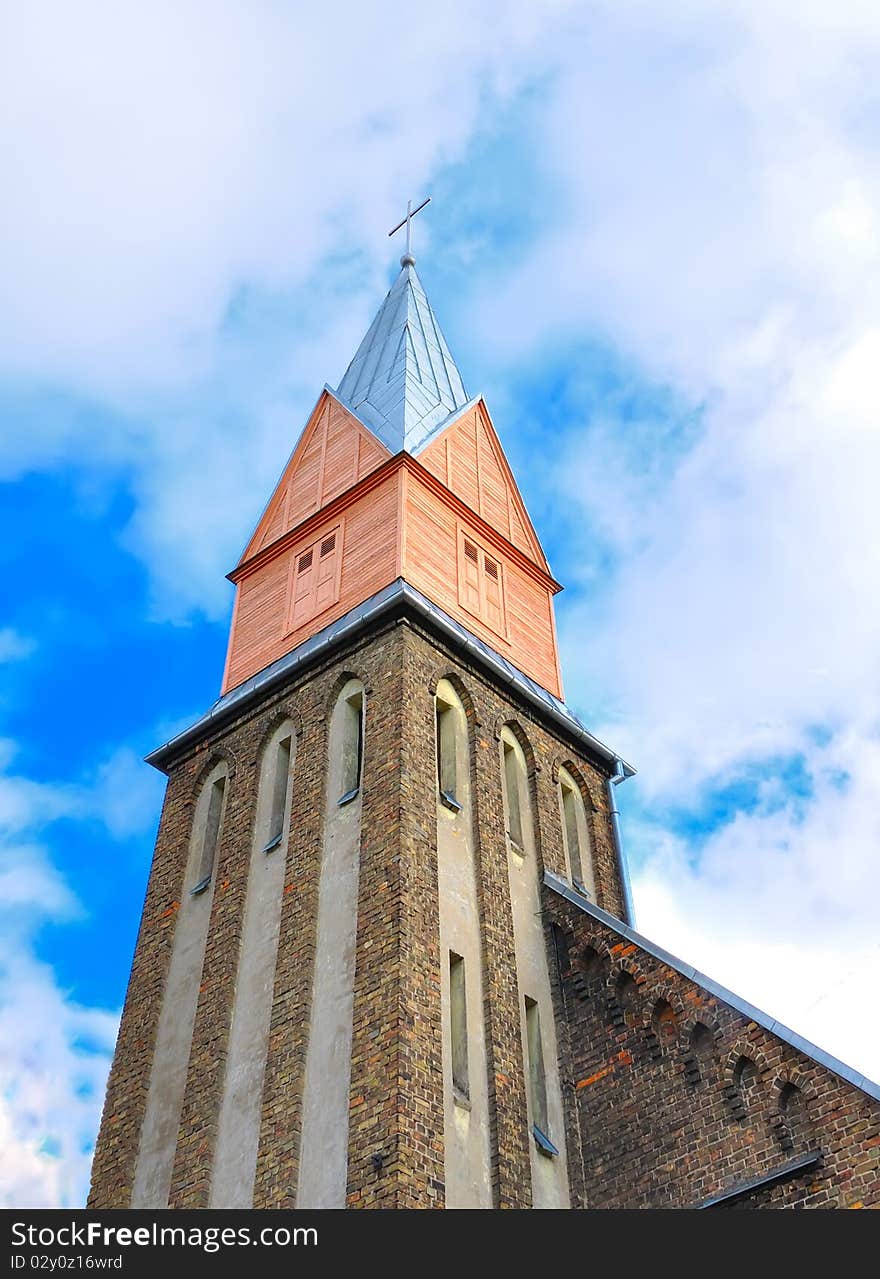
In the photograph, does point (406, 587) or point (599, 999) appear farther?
point (406, 587)

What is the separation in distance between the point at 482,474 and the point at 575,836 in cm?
865

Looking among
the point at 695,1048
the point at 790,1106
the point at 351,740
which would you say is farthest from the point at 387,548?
the point at 790,1106

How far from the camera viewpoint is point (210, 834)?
21.7 metres

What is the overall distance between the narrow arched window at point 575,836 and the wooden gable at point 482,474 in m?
5.74

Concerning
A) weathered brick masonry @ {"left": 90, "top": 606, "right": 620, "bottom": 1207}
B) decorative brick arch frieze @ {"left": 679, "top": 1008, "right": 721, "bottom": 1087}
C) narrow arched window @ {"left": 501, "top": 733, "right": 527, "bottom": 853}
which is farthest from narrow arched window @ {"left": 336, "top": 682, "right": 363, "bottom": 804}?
decorative brick arch frieze @ {"left": 679, "top": 1008, "right": 721, "bottom": 1087}

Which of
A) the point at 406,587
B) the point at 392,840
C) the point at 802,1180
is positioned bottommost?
the point at 802,1180

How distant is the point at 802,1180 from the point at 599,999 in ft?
14.2

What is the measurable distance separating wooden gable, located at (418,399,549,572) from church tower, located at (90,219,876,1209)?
1.41 ft

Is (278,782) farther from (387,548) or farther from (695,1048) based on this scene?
(695,1048)

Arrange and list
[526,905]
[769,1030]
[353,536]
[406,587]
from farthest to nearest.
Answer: [353,536]
[406,587]
[526,905]
[769,1030]
